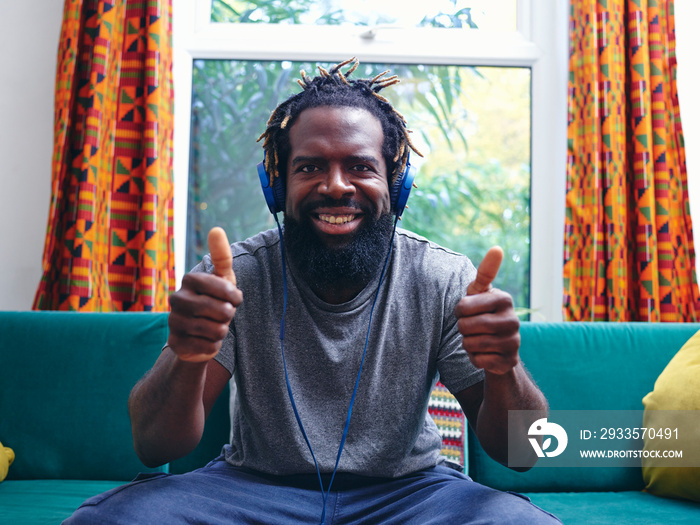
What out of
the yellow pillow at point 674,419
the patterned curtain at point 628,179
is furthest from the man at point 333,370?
the patterned curtain at point 628,179

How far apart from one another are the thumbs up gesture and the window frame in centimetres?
141

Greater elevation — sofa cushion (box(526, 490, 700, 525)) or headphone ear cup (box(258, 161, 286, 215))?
headphone ear cup (box(258, 161, 286, 215))

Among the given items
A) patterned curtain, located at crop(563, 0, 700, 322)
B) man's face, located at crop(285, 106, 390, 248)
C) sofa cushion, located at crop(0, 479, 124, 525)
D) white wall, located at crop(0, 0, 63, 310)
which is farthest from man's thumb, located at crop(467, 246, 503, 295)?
white wall, located at crop(0, 0, 63, 310)

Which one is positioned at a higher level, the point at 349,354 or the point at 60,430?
the point at 349,354

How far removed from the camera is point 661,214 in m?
1.98

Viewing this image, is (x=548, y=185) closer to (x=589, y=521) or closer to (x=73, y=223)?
(x=589, y=521)

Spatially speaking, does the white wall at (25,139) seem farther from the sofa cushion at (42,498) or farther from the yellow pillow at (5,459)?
the sofa cushion at (42,498)

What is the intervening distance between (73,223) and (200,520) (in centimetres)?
125

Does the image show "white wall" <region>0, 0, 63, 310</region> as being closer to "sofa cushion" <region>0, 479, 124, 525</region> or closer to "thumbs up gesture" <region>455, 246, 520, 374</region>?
"sofa cushion" <region>0, 479, 124, 525</region>

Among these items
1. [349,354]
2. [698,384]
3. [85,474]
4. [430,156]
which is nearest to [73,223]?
[85,474]

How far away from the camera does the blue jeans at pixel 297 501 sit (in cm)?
93

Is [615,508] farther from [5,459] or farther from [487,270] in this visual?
[5,459]

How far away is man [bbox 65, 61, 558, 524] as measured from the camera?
3.31ft

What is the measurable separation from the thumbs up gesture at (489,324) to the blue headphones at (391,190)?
39cm
